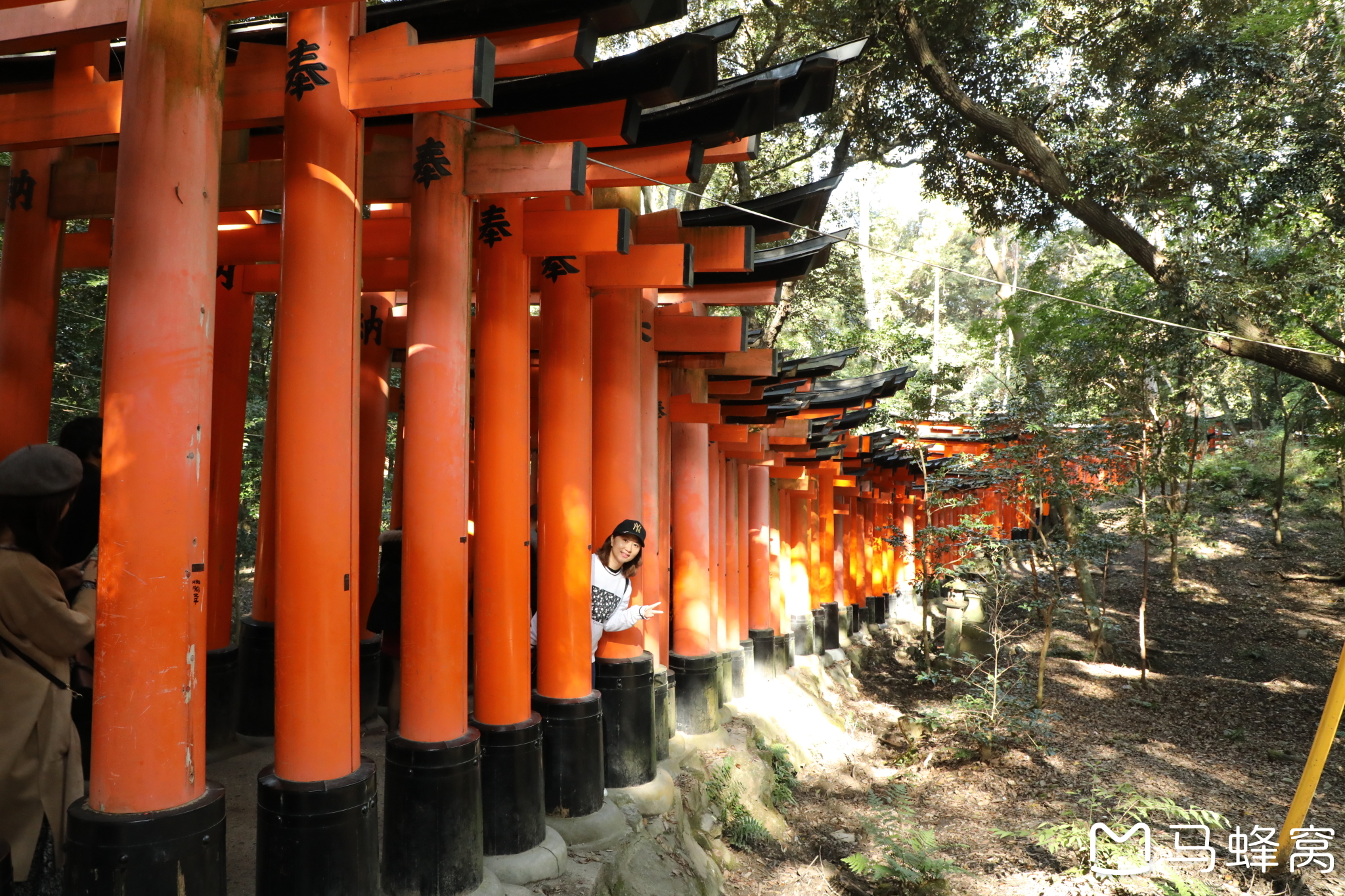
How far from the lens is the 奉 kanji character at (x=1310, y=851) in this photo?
24.9ft

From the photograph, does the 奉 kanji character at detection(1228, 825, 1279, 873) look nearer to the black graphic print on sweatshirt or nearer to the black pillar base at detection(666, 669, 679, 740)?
the black pillar base at detection(666, 669, 679, 740)

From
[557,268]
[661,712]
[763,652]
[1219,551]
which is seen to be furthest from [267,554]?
[1219,551]

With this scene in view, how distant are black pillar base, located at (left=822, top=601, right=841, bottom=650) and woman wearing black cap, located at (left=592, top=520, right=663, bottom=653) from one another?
37.5 feet

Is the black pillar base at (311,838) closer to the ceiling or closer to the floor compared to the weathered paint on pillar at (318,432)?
Result: closer to the floor

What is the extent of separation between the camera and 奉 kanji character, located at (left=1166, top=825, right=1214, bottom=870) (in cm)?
779

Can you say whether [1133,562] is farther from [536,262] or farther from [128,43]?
[128,43]

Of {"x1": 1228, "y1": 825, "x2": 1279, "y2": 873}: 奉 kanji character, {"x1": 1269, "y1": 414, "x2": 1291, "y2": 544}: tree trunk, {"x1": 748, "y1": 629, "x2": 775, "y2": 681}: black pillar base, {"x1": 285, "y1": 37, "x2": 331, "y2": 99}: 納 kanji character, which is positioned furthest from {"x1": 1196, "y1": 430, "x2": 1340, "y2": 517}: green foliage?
{"x1": 285, "y1": 37, "x2": 331, "y2": 99}: 納 kanji character

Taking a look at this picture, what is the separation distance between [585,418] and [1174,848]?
6.34 meters

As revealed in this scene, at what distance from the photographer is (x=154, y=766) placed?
3020 mm

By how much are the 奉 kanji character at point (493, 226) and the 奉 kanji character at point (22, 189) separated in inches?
89.3

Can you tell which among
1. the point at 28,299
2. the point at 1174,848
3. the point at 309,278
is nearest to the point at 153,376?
the point at 309,278

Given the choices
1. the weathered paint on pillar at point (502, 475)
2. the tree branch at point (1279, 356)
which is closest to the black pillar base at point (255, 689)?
the weathered paint on pillar at point (502, 475)

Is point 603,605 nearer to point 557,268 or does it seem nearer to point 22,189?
point 557,268

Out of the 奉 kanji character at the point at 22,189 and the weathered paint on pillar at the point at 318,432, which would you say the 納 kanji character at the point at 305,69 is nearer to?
the weathered paint on pillar at the point at 318,432
